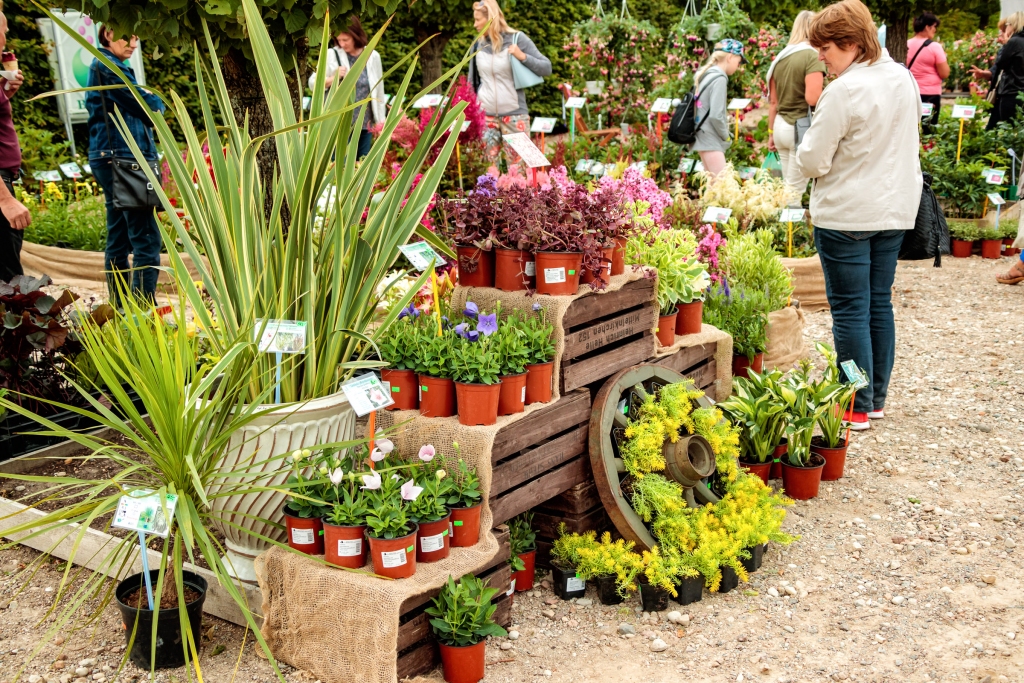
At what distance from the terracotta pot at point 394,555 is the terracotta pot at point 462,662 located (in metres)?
0.25

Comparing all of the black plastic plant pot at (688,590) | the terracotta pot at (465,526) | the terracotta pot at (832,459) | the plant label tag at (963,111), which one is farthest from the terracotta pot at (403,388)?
the plant label tag at (963,111)

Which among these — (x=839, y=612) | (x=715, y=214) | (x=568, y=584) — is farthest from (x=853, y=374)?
(x=568, y=584)

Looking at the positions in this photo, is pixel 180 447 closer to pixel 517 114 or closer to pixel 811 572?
pixel 811 572

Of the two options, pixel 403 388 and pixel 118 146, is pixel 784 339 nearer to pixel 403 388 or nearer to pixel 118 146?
pixel 403 388

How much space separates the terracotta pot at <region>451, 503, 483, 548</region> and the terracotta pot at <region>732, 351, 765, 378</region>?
6.99 feet

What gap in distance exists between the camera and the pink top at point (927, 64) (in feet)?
27.2

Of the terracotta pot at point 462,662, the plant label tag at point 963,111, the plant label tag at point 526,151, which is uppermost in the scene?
the plant label tag at point 963,111

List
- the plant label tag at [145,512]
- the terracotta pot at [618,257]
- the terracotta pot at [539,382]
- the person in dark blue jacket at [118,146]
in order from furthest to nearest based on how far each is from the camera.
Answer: the person in dark blue jacket at [118,146], the terracotta pot at [618,257], the terracotta pot at [539,382], the plant label tag at [145,512]

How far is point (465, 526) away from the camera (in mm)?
2529

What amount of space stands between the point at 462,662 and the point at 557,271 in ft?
3.87

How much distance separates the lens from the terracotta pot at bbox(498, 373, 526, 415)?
2.67m

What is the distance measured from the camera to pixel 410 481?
95.7 inches

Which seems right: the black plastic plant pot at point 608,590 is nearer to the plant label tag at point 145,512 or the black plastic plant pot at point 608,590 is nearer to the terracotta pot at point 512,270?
the terracotta pot at point 512,270

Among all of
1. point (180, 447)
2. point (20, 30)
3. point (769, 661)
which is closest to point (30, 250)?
point (20, 30)
